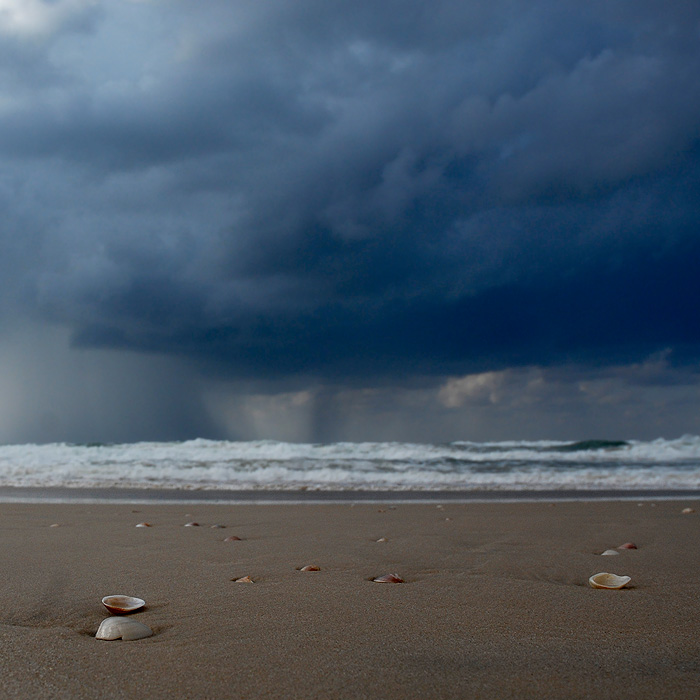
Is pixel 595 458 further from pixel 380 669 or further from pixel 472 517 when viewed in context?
pixel 380 669

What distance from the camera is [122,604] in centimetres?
243

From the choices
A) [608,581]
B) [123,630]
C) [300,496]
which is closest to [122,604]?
[123,630]

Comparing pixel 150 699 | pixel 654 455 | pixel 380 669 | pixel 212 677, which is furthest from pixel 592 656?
pixel 654 455

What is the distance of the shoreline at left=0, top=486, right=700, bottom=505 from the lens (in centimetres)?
924

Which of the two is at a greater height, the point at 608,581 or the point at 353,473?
the point at 608,581

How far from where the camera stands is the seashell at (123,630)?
1926mm

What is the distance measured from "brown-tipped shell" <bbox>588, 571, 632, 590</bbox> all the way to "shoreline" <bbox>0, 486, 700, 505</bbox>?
643 cm

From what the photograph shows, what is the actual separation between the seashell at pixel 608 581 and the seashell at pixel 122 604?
212cm

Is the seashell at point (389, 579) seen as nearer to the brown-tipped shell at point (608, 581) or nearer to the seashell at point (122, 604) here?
the brown-tipped shell at point (608, 581)

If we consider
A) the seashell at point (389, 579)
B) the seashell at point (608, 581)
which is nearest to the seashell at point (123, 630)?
the seashell at point (389, 579)

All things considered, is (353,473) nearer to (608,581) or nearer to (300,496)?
(300,496)

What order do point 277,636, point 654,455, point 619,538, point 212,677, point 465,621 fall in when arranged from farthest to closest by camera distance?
point 654,455
point 619,538
point 465,621
point 277,636
point 212,677

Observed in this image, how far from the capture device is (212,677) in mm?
1559

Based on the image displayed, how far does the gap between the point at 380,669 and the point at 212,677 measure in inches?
18.1
